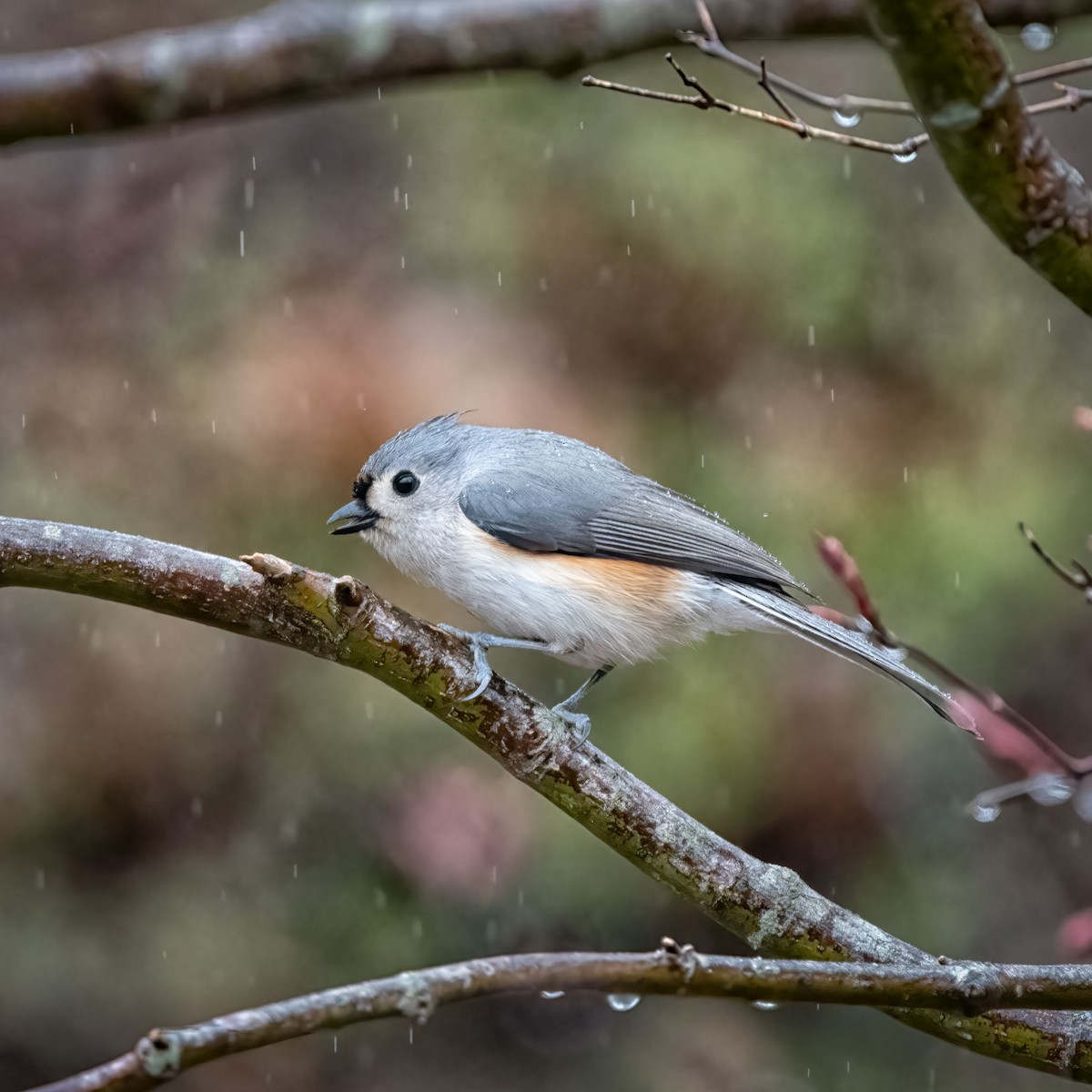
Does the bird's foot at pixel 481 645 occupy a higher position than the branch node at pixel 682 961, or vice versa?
the branch node at pixel 682 961

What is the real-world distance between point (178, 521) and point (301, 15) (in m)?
3.67

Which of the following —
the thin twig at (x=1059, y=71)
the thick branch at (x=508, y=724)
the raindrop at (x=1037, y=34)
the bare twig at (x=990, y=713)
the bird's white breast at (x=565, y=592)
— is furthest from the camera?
the bird's white breast at (x=565, y=592)

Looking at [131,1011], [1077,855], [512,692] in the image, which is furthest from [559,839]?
[512,692]

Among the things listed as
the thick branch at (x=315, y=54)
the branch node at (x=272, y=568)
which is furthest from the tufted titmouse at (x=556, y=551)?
the thick branch at (x=315, y=54)

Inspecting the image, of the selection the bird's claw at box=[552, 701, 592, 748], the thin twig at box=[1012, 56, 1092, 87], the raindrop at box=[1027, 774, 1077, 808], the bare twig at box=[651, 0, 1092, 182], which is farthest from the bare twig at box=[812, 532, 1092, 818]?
the thin twig at box=[1012, 56, 1092, 87]

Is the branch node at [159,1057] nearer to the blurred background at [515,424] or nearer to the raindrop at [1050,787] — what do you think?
the raindrop at [1050,787]

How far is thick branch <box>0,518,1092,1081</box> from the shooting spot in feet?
6.98

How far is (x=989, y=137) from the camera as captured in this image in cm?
142

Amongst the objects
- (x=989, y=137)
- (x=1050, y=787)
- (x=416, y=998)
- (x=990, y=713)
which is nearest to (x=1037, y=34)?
(x=989, y=137)

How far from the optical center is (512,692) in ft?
7.93

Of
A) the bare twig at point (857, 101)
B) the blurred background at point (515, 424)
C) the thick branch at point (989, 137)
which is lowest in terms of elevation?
the blurred background at point (515, 424)

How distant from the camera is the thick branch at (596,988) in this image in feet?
4.31

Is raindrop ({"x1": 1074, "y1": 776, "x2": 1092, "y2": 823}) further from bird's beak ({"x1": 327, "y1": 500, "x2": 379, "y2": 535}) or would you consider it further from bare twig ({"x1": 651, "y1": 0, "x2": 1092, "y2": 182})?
bird's beak ({"x1": 327, "y1": 500, "x2": 379, "y2": 535})

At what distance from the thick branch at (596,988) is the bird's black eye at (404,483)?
176 cm
